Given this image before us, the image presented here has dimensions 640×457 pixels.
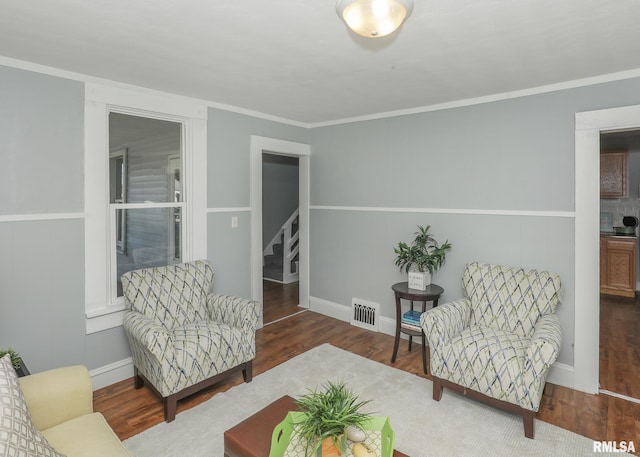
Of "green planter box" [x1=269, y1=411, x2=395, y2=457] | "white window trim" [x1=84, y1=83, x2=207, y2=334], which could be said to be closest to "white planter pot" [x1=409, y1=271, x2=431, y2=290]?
"green planter box" [x1=269, y1=411, x2=395, y2=457]

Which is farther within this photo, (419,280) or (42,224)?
(419,280)

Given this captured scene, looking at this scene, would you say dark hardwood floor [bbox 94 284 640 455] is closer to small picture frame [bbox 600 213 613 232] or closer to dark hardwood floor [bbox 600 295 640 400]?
dark hardwood floor [bbox 600 295 640 400]

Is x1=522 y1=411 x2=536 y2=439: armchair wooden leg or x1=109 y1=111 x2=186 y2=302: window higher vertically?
x1=109 y1=111 x2=186 y2=302: window

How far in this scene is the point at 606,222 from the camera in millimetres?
5828

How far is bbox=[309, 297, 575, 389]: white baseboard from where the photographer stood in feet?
9.48

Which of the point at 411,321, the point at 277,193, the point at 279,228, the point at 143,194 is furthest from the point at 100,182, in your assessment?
the point at 279,228

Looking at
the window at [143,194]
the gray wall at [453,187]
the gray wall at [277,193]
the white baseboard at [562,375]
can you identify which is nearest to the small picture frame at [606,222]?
the gray wall at [453,187]

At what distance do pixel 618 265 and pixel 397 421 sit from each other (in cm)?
502

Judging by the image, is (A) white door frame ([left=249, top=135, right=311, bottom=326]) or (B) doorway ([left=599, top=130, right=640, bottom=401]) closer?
(A) white door frame ([left=249, top=135, right=311, bottom=326])

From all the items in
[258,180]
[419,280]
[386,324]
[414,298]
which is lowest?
[386,324]

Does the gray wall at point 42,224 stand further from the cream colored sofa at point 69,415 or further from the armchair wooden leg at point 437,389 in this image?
the armchair wooden leg at point 437,389

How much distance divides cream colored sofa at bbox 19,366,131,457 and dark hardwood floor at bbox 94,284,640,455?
0.73 meters

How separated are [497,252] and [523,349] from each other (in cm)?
106

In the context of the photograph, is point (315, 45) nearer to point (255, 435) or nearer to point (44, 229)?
point (255, 435)
